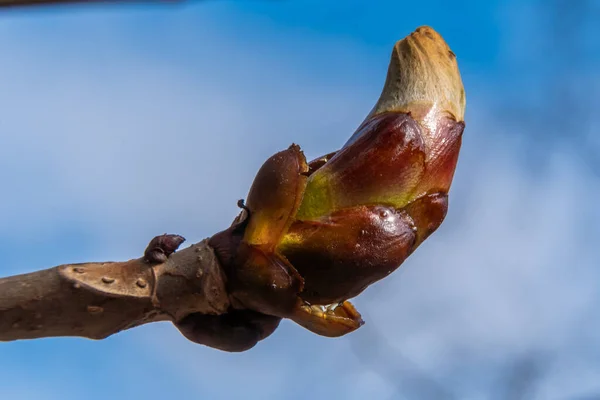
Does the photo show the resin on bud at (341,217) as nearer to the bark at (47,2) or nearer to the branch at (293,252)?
the branch at (293,252)

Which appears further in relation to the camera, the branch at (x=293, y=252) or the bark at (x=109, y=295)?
the branch at (x=293, y=252)

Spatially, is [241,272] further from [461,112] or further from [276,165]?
[461,112]

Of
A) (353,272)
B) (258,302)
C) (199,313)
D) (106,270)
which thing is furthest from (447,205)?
(106,270)

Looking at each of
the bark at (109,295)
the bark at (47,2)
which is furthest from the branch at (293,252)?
the bark at (47,2)

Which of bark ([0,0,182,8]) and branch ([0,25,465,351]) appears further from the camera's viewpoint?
branch ([0,25,465,351])

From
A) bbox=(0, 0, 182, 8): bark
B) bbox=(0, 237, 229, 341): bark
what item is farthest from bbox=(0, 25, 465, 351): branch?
bbox=(0, 0, 182, 8): bark

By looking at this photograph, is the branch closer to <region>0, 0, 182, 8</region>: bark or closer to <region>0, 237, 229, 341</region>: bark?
<region>0, 237, 229, 341</region>: bark
